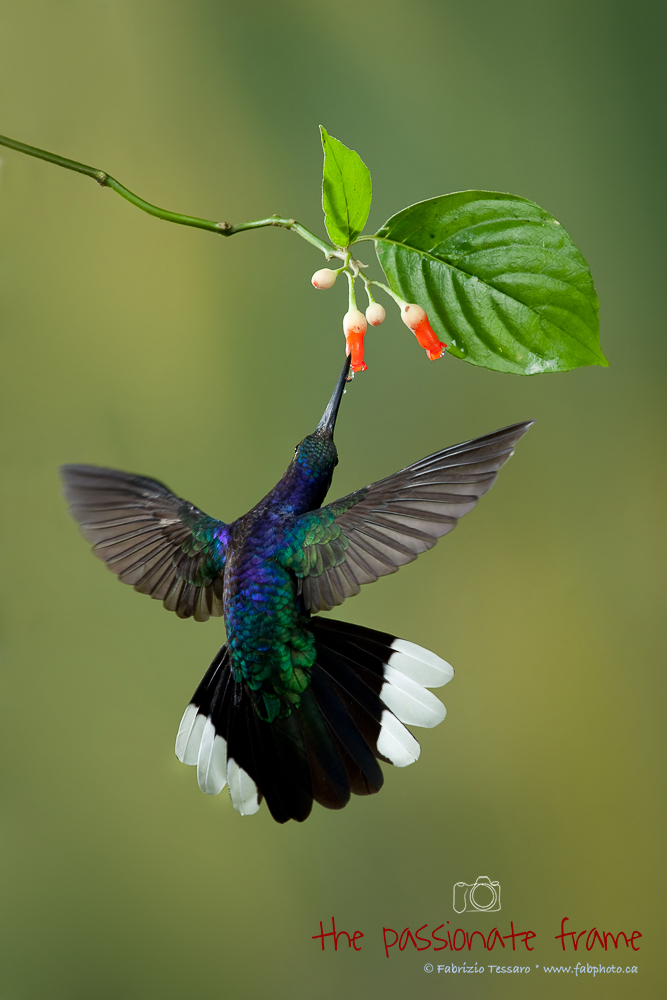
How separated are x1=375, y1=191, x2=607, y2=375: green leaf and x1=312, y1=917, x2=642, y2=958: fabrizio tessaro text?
122cm

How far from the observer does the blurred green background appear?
1405mm

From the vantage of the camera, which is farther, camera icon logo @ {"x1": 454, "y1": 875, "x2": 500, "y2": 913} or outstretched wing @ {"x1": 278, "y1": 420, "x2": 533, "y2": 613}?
camera icon logo @ {"x1": 454, "y1": 875, "x2": 500, "y2": 913}

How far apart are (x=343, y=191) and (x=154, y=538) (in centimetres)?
38

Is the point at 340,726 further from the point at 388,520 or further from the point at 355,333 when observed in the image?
the point at 355,333

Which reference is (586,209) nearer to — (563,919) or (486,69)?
(486,69)

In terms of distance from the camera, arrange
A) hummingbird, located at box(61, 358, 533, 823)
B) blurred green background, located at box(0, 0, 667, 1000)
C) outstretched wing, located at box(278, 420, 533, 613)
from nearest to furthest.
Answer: outstretched wing, located at box(278, 420, 533, 613) → hummingbird, located at box(61, 358, 533, 823) → blurred green background, located at box(0, 0, 667, 1000)

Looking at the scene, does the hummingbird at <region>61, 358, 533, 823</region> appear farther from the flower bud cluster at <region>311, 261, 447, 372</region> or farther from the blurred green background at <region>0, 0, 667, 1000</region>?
the blurred green background at <region>0, 0, 667, 1000</region>

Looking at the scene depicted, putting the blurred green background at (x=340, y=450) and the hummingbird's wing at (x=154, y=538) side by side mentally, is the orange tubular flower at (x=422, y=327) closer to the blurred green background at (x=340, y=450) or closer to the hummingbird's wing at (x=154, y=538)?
the hummingbird's wing at (x=154, y=538)

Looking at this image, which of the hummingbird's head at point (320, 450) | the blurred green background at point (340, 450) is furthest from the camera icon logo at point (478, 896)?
the hummingbird's head at point (320, 450)

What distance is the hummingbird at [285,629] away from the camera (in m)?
0.67

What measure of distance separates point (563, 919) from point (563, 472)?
2.77 ft

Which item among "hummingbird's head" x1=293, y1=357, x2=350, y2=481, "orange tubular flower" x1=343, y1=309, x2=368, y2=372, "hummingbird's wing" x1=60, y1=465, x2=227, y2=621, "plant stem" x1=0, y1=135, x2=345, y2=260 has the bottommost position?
"hummingbird's wing" x1=60, y1=465, x2=227, y2=621

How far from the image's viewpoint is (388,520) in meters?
0.62

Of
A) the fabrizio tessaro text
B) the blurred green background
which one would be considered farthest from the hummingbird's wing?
the fabrizio tessaro text
